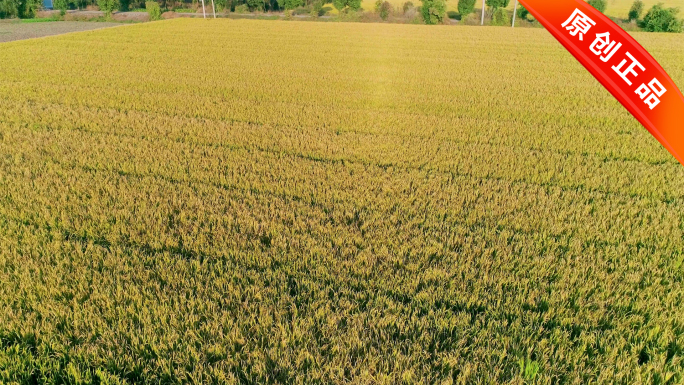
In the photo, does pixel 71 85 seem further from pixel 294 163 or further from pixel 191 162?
pixel 294 163

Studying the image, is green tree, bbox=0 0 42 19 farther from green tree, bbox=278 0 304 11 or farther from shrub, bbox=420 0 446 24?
shrub, bbox=420 0 446 24

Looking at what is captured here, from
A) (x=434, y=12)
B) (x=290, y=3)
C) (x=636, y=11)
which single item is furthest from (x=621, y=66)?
(x=290, y=3)

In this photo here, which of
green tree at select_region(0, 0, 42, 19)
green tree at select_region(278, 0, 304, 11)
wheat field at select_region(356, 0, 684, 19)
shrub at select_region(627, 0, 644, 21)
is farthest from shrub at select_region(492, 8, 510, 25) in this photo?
green tree at select_region(0, 0, 42, 19)

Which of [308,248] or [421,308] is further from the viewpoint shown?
[308,248]

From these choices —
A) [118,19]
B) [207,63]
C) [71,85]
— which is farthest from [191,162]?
[118,19]

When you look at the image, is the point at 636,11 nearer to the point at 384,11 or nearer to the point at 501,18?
the point at 501,18

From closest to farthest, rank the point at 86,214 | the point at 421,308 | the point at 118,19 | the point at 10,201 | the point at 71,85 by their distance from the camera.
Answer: the point at 421,308 → the point at 86,214 → the point at 10,201 → the point at 71,85 → the point at 118,19

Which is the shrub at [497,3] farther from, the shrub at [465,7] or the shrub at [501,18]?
the shrub at [501,18]
